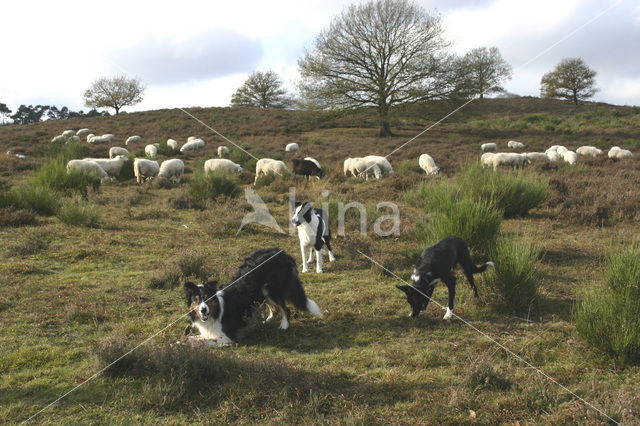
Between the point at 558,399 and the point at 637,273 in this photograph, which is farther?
the point at 637,273

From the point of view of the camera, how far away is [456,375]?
3.98 meters

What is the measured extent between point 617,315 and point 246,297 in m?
3.79

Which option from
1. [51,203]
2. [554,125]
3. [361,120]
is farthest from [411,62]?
[51,203]

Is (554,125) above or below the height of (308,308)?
above

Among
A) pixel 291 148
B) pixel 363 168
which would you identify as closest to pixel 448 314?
pixel 363 168

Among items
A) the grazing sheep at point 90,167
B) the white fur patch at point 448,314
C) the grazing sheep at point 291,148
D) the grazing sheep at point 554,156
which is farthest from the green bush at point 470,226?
the grazing sheep at point 291,148

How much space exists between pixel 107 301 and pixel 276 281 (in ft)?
7.99

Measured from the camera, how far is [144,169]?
17.1m

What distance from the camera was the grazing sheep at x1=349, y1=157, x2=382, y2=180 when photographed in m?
18.2

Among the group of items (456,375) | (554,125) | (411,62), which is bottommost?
(456,375)

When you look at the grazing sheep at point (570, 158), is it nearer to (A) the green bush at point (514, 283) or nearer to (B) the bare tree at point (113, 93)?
(A) the green bush at point (514, 283)

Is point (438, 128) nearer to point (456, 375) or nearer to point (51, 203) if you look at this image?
point (51, 203)

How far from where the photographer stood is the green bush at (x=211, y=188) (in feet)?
41.5

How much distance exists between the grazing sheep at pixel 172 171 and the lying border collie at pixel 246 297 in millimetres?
12711
